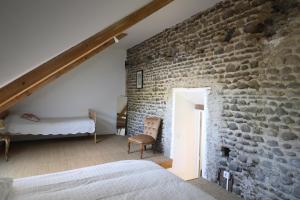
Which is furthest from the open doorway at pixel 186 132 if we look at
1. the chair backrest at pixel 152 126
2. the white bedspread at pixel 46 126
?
the white bedspread at pixel 46 126

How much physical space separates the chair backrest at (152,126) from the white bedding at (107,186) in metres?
2.43

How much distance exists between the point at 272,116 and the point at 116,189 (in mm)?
2011

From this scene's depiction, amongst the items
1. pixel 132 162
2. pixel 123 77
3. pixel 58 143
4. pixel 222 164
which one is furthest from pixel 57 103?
pixel 222 164

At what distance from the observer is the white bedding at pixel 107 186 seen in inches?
61.9

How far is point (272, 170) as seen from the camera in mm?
2443

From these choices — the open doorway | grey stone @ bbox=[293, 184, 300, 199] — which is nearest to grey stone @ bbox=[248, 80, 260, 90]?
grey stone @ bbox=[293, 184, 300, 199]

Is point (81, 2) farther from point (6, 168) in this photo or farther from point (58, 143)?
point (58, 143)

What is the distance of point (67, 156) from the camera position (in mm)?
4242

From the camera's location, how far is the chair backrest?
4.54 metres

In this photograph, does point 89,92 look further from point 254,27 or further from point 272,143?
point 272,143

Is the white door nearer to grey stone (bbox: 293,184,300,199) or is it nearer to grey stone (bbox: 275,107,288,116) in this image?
grey stone (bbox: 275,107,288,116)

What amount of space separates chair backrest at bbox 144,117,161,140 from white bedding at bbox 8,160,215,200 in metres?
2.43

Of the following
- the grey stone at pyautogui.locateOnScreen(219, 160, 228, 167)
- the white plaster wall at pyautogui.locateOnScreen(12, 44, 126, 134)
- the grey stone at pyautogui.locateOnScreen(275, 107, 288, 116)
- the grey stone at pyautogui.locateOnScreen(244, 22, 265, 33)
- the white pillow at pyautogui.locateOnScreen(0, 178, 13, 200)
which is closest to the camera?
the white pillow at pyautogui.locateOnScreen(0, 178, 13, 200)

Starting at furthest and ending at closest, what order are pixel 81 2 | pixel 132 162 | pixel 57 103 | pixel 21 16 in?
pixel 57 103
pixel 132 162
pixel 81 2
pixel 21 16
